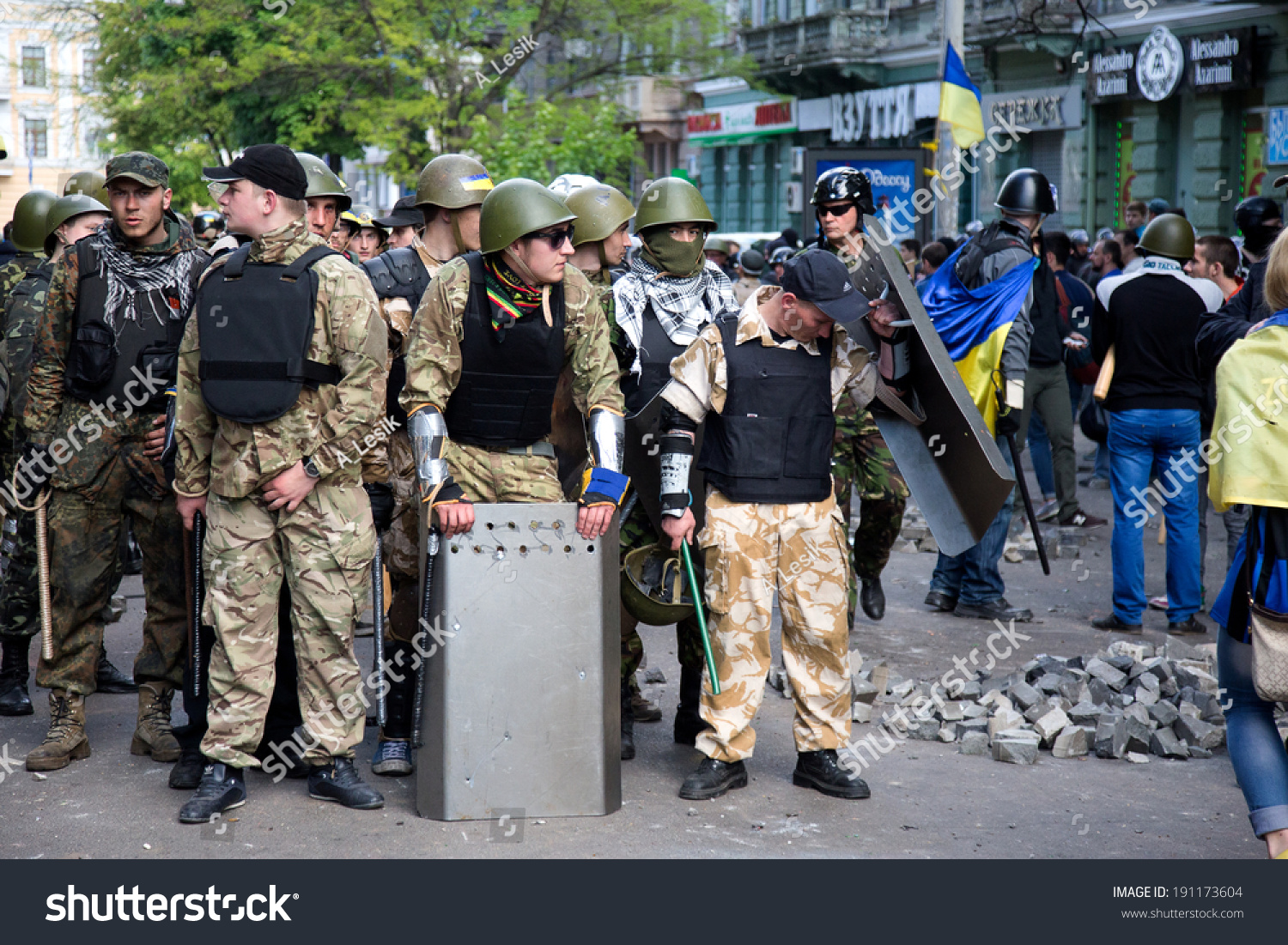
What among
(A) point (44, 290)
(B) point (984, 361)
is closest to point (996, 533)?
(B) point (984, 361)

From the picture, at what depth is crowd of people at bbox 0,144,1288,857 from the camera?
4.69 meters

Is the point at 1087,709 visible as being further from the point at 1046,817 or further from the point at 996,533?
the point at 996,533

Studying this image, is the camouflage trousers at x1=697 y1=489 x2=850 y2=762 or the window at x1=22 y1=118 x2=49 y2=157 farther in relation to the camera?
the window at x1=22 y1=118 x2=49 y2=157

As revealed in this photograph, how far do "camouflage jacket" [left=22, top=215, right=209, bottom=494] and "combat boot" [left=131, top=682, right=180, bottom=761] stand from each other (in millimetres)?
794

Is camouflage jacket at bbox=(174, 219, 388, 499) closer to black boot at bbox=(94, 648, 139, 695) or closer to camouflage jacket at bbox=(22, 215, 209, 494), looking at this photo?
camouflage jacket at bbox=(22, 215, 209, 494)

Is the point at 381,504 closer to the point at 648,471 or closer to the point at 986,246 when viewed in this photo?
the point at 648,471

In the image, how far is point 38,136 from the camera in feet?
221

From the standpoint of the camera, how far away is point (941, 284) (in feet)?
24.5

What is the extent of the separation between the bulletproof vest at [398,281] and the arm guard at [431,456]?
0.86m

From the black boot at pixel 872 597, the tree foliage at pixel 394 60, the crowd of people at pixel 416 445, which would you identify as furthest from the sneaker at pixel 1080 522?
the tree foliage at pixel 394 60

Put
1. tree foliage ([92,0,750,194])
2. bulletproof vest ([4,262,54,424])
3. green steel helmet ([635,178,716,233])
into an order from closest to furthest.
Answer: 1. green steel helmet ([635,178,716,233])
2. bulletproof vest ([4,262,54,424])
3. tree foliage ([92,0,750,194])

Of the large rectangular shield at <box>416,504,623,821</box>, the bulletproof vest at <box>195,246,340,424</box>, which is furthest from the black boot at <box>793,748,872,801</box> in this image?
the bulletproof vest at <box>195,246,340,424</box>

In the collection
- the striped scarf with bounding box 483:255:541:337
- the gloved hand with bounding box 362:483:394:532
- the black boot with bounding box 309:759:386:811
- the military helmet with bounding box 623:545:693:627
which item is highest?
the striped scarf with bounding box 483:255:541:337

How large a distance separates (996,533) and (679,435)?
3.71 metres
